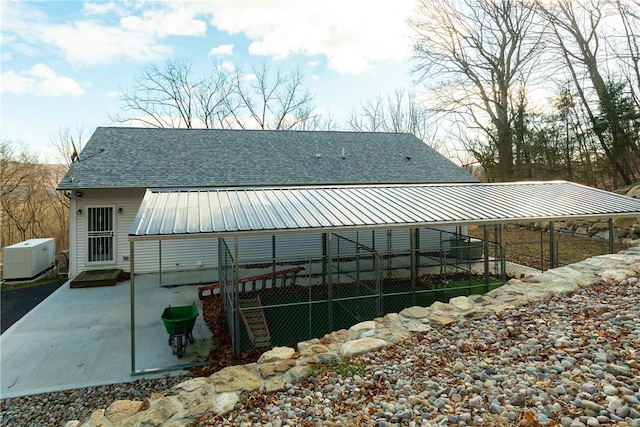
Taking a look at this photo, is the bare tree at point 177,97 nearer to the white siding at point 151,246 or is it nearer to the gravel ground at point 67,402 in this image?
the white siding at point 151,246

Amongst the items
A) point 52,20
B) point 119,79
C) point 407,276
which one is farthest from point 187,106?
point 407,276

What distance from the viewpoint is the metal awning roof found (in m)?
6.31

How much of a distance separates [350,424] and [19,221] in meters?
21.8

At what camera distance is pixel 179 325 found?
6.22 metres

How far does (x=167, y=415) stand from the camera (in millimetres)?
3324

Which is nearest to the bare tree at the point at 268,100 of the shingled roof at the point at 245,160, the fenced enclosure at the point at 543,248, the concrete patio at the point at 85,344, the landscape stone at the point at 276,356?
the shingled roof at the point at 245,160

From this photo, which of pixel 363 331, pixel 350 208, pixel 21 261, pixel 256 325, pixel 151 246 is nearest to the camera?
pixel 363 331

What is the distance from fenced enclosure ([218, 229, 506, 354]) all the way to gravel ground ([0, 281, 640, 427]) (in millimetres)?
2590

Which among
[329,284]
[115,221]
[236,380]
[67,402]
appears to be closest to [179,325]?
[67,402]

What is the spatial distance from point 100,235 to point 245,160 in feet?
18.4

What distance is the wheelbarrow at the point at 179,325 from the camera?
621 centimetres

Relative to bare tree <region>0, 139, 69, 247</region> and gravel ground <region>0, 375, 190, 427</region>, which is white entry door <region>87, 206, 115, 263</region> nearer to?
bare tree <region>0, 139, 69, 247</region>

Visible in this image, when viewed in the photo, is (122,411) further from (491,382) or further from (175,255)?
(175,255)

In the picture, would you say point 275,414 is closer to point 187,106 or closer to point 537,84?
point 537,84
